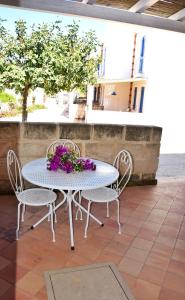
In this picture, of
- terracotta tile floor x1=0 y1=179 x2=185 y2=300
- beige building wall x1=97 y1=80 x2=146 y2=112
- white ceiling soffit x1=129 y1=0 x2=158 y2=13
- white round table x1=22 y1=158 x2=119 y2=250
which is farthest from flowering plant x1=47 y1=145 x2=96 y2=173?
beige building wall x1=97 y1=80 x2=146 y2=112

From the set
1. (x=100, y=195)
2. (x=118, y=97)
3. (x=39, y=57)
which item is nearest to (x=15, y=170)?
(x=100, y=195)

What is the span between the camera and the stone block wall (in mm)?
3230

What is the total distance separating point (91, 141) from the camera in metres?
3.53

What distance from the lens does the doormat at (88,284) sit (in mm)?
1755

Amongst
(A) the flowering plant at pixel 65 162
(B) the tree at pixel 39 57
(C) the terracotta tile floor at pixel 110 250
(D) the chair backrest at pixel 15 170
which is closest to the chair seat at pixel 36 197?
(D) the chair backrest at pixel 15 170

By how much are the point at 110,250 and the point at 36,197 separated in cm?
79

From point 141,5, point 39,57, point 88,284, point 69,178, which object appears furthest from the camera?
point 39,57

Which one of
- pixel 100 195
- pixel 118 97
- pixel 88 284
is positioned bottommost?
pixel 88 284

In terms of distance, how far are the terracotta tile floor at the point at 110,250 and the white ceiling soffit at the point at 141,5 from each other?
8.27ft

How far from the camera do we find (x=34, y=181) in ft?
7.13

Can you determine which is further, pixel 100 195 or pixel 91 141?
pixel 91 141

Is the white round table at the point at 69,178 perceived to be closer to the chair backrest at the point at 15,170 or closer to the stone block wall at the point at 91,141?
the chair backrest at the point at 15,170

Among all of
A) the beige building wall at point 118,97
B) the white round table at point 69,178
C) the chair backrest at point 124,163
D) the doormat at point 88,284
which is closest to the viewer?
the doormat at point 88,284

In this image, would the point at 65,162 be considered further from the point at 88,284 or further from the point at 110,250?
the point at 88,284
